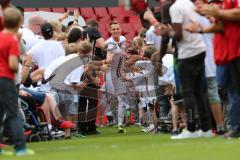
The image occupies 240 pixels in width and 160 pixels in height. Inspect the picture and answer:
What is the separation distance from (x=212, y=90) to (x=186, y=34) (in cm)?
102

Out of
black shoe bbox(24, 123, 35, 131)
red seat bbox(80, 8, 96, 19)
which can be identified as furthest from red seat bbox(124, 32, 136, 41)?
black shoe bbox(24, 123, 35, 131)

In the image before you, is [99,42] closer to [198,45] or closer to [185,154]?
[198,45]

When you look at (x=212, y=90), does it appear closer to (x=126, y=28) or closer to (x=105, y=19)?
(x=126, y=28)

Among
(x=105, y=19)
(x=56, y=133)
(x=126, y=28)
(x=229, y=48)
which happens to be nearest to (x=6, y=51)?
(x=229, y=48)

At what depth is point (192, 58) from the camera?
41.8ft

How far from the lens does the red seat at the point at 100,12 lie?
115 ft

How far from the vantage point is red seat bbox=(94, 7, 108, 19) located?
3495 cm

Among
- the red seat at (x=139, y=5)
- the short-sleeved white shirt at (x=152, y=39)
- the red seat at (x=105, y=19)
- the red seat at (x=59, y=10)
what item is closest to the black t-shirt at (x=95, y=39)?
the short-sleeved white shirt at (x=152, y=39)

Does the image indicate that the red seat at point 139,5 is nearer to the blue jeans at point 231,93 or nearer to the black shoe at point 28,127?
the black shoe at point 28,127

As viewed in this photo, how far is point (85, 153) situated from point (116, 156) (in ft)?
2.61

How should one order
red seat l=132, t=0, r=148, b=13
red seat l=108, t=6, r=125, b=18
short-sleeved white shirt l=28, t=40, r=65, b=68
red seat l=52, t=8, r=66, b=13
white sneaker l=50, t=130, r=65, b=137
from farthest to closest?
red seat l=108, t=6, r=125, b=18, red seat l=52, t=8, r=66, b=13, red seat l=132, t=0, r=148, b=13, short-sleeved white shirt l=28, t=40, r=65, b=68, white sneaker l=50, t=130, r=65, b=137

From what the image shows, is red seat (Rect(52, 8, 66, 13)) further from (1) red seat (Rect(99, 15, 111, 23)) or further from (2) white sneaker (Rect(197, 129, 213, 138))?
(2) white sneaker (Rect(197, 129, 213, 138))

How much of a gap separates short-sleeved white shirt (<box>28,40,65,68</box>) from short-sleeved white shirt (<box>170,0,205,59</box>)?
4297 mm

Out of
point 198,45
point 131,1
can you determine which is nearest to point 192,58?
point 198,45
